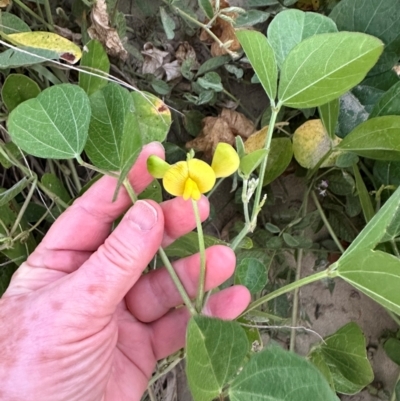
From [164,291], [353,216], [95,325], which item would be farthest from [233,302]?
[353,216]

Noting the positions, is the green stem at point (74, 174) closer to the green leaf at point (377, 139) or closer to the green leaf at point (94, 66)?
the green leaf at point (94, 66)

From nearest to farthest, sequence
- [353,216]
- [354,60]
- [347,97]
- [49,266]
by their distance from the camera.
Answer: [354,60]
[49,266]
[347,97]
[353,216]

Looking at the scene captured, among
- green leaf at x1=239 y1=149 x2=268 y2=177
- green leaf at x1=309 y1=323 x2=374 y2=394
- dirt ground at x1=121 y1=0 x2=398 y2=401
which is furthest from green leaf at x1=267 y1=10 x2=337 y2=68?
dirt ground at x1=121 y1=0 x2=398 y2=401

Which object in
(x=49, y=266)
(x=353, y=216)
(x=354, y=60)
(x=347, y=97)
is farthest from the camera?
(x=353, y=216)

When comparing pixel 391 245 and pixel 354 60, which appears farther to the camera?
pixel 391 245

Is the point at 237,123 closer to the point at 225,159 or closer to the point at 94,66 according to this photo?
the point at 94,66

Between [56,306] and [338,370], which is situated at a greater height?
[56,306]

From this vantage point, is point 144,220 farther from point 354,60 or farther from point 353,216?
point 353,216
